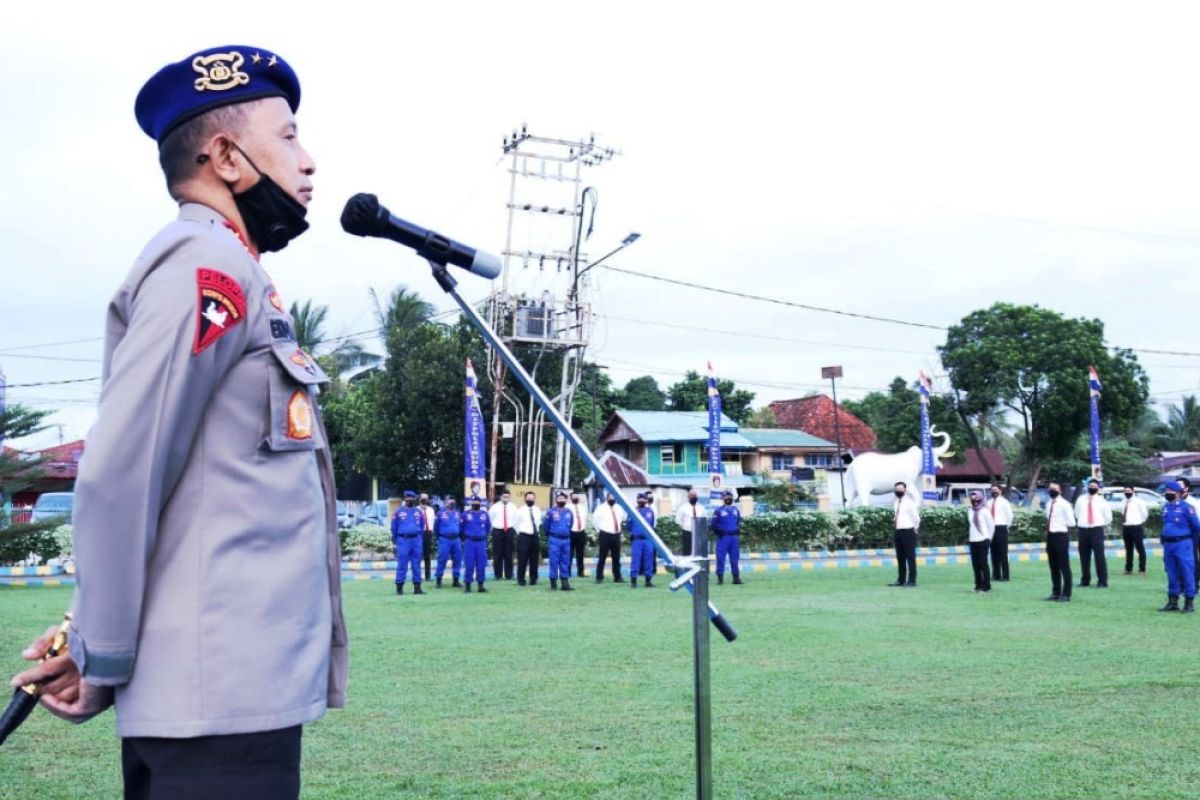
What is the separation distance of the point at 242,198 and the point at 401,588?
16.2 meters

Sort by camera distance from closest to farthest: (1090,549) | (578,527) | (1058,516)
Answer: (1058,516) → (1090,549) → (578,527)

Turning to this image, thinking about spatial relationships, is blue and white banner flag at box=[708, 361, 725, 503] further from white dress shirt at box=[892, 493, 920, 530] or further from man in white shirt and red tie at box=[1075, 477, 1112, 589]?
man in white shirt and red tie at box=[1075, 477, 1112, 589]

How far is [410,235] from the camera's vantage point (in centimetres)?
269

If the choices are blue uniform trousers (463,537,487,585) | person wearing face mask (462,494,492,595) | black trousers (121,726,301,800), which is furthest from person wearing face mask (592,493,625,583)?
black trousers (121,726,301,800)

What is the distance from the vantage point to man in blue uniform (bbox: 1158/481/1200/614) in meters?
13.9

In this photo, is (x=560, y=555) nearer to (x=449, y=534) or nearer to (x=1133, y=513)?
(x=449, y=534)

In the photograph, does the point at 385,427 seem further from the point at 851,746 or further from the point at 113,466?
the point at 113,466

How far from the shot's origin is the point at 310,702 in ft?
6.05

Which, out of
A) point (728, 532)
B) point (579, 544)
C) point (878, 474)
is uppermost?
point (878, 474)

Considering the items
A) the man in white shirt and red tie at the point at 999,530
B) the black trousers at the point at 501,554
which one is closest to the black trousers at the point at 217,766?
the man in white shirt and red tie at the point at 999,530

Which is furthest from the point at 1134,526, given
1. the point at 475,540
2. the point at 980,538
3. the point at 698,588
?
the point at 698,588

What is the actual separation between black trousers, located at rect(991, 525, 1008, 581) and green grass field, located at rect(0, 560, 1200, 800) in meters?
5.86

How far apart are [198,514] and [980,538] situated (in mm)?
17181

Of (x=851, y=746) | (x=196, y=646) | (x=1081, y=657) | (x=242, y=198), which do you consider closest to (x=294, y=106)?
Result: (x=242, y=198)
